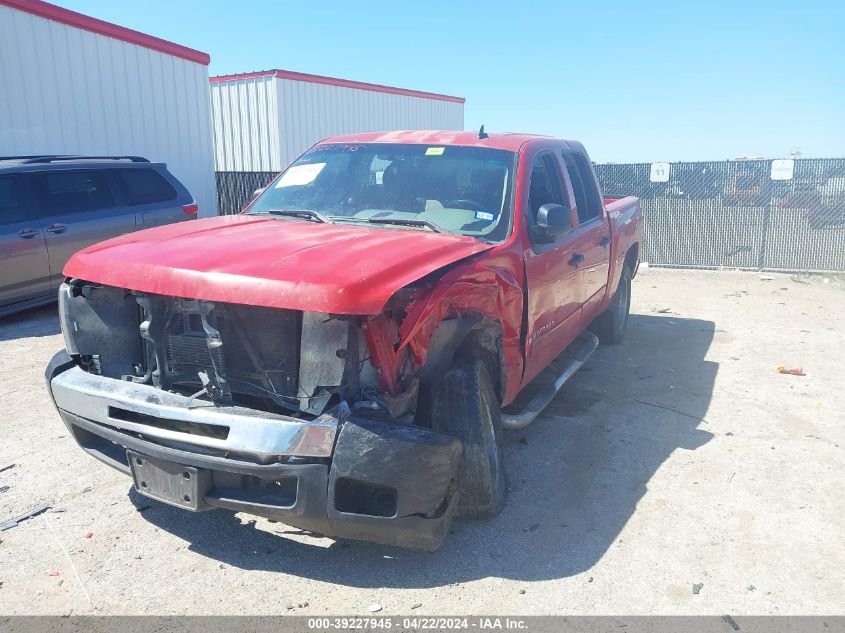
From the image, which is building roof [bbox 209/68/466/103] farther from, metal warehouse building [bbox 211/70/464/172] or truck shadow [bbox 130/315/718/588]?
truck shadow [bbox 130/315/718/588]

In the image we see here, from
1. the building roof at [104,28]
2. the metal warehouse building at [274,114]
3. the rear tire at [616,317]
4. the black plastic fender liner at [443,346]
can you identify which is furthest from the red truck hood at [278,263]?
the metal warehouse building at [274,114]

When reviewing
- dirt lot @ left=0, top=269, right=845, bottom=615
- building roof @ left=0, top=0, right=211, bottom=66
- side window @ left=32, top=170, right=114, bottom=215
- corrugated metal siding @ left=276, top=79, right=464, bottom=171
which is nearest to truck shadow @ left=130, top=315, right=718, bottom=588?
dirt lot @ left=0, top=269, right=845, bottom=615

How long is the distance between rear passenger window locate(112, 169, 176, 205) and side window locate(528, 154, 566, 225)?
620cm

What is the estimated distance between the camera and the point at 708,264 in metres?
13.2

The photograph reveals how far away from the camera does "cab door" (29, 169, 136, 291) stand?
812 cm

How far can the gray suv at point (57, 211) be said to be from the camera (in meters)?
7.79

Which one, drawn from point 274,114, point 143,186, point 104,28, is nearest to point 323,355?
point 143,186

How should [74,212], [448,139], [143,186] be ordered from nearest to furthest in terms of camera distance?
[448,139] → [74,212] → [143,186]

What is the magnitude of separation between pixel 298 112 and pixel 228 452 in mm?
15510

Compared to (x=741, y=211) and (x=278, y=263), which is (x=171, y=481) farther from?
(x=741, y=211)

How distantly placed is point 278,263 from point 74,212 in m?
6.64

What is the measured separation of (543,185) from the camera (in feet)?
15.8

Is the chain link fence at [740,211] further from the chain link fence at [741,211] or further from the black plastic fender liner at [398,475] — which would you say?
the black plastic fender liner at [398,475]

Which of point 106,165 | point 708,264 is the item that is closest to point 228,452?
point 106,165
